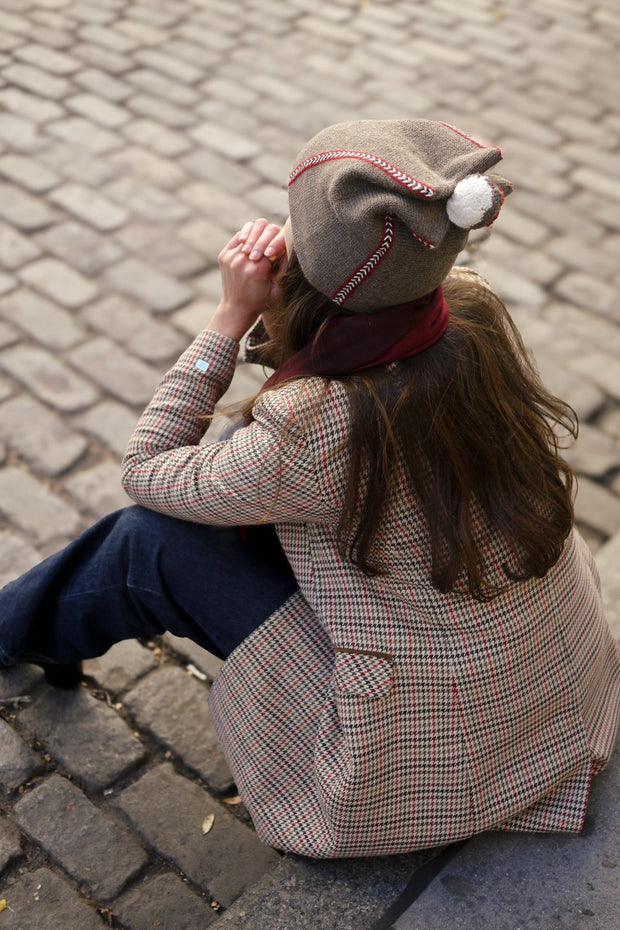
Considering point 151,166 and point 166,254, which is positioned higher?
point 151,166

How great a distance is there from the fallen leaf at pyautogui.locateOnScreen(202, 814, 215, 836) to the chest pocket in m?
0.68

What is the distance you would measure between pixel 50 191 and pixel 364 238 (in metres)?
3.09

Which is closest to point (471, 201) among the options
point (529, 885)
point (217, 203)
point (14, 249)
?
point (529, 885)

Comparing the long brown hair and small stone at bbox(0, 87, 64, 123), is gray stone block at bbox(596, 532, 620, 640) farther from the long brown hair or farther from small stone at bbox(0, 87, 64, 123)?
small stone at bbox(0, 87, 64, 123)

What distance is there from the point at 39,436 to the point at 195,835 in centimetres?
150

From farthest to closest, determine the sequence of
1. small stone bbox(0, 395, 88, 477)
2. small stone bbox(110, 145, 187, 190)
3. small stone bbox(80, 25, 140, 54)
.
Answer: small stone bbox(80, 25, 140, 54)
small stone bbox(110, 145, 187, 190)
small stone bbox(0, 395, 88, 477)

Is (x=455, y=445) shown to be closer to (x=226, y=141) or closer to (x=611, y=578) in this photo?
(x=611, y=578)

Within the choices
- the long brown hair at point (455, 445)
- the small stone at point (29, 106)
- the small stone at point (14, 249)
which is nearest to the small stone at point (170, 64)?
the small stone at point (29, 106)

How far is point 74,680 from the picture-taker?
243 centimetres

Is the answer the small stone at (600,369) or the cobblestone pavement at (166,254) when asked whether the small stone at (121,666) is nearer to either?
the cobblestone pavement at (166,254)

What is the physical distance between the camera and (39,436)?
10.5ft

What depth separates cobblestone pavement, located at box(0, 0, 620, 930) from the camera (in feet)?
7.22

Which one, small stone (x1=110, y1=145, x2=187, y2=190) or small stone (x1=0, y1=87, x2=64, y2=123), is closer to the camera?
small stone (x1=110, y1=145, x2=187, y2=190)

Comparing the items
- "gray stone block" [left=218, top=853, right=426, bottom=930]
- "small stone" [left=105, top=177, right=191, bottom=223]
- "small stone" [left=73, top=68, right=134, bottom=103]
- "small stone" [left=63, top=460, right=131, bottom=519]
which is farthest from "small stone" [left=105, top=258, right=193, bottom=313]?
"gray stone block" [left=218, top=853, right=426, bottom=930]
